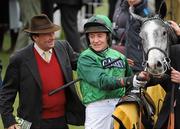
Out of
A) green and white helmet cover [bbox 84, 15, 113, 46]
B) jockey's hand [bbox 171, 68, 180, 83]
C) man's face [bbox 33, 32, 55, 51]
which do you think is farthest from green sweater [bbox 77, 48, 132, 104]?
jockey's hand [bbox 171, 68, 180, 83]

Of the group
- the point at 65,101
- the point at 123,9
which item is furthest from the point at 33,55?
the point at 123,9

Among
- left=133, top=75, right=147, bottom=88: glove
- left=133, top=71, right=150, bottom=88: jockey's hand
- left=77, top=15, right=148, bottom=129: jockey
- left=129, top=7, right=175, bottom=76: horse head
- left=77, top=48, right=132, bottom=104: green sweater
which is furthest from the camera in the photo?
left=77, top=15, right=148, bottom=129: jockey

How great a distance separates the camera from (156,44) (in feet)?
15.2

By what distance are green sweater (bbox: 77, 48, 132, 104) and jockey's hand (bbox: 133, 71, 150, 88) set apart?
9.8 inches

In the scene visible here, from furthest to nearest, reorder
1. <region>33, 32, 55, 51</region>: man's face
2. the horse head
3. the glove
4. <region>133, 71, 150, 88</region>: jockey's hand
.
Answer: <region>33, 32, 55, 51</region>: man's face < the glove < <region>133, 71, 150, 88</region>: jockey's hand < the horse head

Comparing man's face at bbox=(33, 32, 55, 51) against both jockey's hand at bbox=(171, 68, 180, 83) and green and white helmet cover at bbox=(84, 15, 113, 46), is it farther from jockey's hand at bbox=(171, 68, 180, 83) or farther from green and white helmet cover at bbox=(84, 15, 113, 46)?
jockey's hand at bbox=(171, 68, 180, 83)

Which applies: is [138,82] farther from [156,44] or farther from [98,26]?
[98,26]

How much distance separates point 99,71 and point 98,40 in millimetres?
281

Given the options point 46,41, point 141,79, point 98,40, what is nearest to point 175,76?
point 141,79

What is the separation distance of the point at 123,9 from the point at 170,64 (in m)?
2.88

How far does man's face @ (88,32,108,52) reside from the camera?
525 cm

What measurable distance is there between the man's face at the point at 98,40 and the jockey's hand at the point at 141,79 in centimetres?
55

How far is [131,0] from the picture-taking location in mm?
6746

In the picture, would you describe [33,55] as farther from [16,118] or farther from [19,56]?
[16,118]
